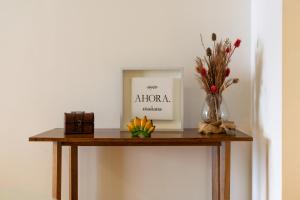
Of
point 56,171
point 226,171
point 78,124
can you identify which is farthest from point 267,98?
point 56,171

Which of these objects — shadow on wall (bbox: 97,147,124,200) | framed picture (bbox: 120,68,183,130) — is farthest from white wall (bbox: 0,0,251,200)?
framed picture (bbox: 120,68,183,130)

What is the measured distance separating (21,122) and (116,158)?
19.9 inches

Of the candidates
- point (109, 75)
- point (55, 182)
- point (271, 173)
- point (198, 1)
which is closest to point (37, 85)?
point (109, 75)

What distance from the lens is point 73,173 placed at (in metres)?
1.57

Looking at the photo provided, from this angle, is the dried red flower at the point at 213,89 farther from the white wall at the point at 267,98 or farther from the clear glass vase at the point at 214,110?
the white wall at the point at 267,98

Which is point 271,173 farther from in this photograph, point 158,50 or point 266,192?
point 158,50

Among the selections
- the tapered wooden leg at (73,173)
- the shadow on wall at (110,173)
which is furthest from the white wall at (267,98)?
the tapered wooden leg at (73,173)

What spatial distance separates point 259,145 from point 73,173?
87cm

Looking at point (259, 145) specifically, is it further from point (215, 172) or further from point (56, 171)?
point (56, 171)

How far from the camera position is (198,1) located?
64.7 inches

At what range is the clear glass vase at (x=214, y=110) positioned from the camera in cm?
144

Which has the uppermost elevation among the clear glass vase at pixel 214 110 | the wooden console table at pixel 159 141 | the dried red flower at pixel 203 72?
the dried red flower at pixel 203 72

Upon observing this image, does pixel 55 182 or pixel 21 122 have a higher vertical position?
pixel 21 122

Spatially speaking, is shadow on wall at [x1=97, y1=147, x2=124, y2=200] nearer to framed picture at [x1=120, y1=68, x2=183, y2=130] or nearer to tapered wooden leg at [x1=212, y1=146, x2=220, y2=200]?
framed picture at [x1=120, y1=68, x2=183, y2=130]
